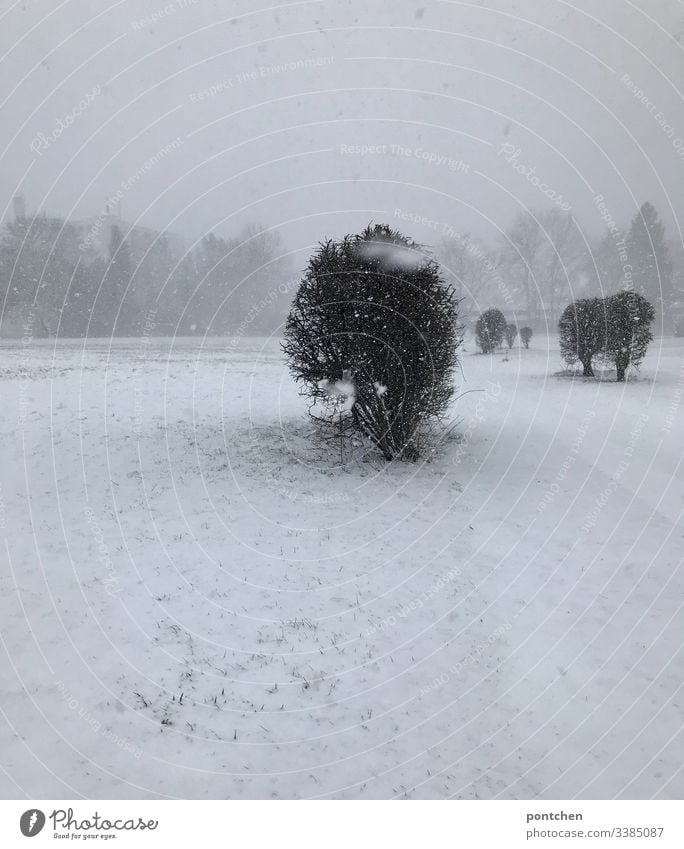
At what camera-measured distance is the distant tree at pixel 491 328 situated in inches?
1496

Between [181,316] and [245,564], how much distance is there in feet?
155

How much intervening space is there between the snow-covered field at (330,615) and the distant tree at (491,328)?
24659 millimetres

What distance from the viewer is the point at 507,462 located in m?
13.1

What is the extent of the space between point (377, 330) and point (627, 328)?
16348mm

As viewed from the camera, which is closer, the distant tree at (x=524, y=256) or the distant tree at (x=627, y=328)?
the distant tree at (x=627, y=328)

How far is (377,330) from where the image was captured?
1159 cm

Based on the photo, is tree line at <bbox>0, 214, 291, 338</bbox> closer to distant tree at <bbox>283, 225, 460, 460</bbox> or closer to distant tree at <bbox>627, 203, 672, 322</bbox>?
distant tree at <bbox>283, 225, 460, 460</bbox>

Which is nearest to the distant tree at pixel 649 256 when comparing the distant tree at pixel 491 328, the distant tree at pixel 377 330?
the distant tree at pixel 491 328

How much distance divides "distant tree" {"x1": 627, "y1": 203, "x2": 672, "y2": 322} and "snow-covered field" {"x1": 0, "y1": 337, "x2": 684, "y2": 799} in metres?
49.9

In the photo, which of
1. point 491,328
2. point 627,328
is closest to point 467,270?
point 491,328

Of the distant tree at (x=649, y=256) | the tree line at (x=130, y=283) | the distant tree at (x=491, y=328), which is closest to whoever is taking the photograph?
the distant tree at (x=491, y=328)

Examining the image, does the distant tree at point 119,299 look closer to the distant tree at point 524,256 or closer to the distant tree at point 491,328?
the distant tree at point 491,328

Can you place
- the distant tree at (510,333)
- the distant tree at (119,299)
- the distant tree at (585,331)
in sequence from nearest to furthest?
the distant tree at (585,331) → the distant tree at (510,333) → the distant tree at (119,299)

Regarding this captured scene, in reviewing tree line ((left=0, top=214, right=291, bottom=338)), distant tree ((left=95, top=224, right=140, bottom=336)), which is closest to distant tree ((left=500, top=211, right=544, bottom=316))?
tree line ((left=0, top=214, right=291, bottom=338))
